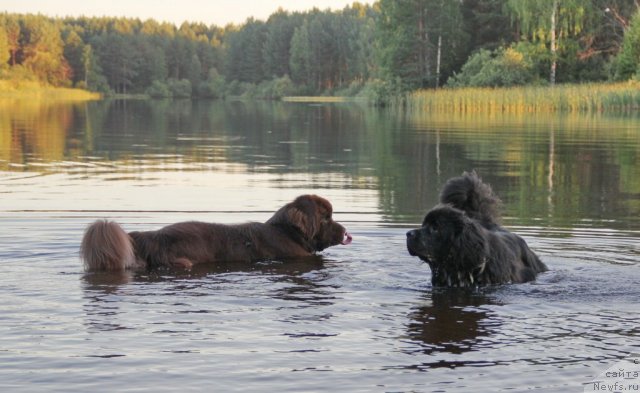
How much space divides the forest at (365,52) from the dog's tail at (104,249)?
5601 cm

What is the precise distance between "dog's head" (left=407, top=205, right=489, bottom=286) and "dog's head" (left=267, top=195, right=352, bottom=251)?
7.87 feet

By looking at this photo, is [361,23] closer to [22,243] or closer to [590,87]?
[590,87]

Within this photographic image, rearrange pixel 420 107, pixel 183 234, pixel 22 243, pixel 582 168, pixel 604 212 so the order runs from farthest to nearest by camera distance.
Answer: pixel 420 107 → pixel 582 168 → pixel 604 212 → pixel 22 243 → pixel 183 234

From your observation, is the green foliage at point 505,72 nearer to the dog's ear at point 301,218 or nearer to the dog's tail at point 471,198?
the dog's ear at point 301,218

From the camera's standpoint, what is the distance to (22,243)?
11.1 m

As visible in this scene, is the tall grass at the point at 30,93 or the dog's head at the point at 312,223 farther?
the tall grass at the point at 30,93

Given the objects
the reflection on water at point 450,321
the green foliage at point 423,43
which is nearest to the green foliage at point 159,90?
the green foliage at point 423,43

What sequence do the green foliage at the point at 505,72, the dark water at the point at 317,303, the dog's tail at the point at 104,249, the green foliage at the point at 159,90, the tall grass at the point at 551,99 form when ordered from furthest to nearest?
the green foliage at the point at 159,90
the green foliage at the point at 505,72
the tall grass at the point at 551,99
the dog's tail at the point at 104,249
the dark water at the point at 317,303

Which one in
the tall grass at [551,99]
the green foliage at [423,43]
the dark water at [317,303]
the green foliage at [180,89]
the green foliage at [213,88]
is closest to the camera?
the dark water at [317,303]

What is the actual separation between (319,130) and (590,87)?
23.9 m

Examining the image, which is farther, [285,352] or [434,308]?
[434,308]

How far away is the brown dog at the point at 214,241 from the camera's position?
31.5 ft

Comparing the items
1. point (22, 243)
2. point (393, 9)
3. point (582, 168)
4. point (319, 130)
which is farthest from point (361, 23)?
point (22, 243)

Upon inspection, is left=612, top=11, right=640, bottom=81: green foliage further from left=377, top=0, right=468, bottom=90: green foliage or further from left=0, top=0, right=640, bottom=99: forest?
left=377, top=0, right=468, bottom=90: green foliage
